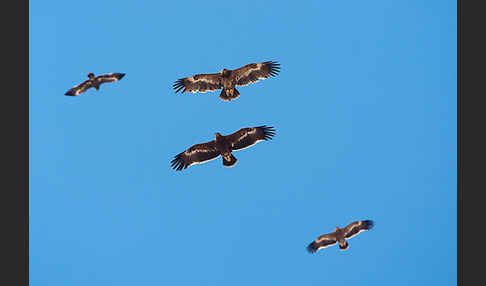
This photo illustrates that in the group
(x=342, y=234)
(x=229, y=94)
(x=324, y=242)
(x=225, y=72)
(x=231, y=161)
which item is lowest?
(x=324, y=242)

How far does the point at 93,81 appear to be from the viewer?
15.5 m

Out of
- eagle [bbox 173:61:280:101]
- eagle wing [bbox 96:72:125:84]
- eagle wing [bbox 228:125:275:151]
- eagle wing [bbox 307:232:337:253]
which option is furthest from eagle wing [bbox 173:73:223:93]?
eagle wing [bbox 307:232:337:253]

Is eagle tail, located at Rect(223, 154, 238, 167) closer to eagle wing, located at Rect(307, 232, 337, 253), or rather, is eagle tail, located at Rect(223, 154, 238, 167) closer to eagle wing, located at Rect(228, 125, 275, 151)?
eagle wing, located at Rect(228, 125, 275, 151)

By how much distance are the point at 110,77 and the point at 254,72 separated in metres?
3.88

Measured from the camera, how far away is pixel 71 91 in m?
15.6

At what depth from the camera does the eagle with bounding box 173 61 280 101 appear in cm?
1337

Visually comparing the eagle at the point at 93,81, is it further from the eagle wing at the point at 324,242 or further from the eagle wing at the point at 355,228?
the eagle wing at the point at 355,228

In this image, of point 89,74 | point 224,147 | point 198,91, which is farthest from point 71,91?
point 224,147

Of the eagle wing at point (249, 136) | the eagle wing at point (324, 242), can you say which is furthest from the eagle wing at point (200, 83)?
the eagle wing at point (324, 242)

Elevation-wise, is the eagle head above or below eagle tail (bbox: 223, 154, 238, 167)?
above

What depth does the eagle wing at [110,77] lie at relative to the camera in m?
15.2

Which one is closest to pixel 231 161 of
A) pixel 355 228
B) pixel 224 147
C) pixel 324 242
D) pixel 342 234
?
pixel 224 147

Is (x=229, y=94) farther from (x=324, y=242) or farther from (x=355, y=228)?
(x=355, y=228)

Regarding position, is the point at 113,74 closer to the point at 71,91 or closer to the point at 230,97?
the point at 71,91
